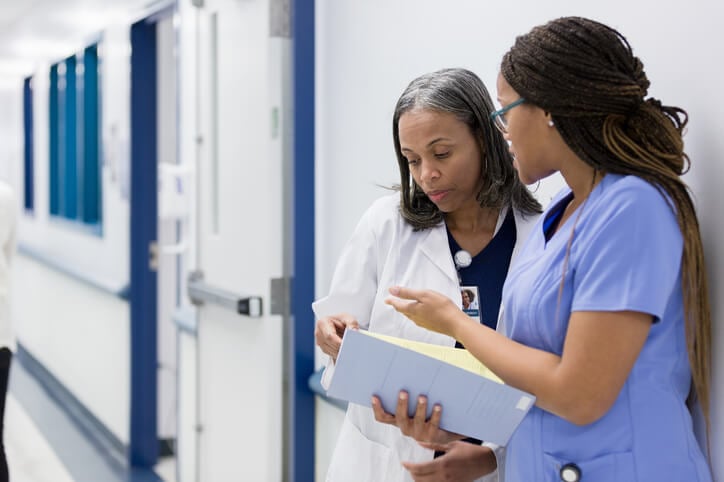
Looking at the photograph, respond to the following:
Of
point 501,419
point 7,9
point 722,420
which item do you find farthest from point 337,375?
point 7,9

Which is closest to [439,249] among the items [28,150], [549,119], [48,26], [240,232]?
[549,119]

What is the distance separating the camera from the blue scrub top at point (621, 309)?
3.49 ft

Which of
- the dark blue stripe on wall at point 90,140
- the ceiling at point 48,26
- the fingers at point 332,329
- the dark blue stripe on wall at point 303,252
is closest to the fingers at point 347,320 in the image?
the fingers at point 332,329

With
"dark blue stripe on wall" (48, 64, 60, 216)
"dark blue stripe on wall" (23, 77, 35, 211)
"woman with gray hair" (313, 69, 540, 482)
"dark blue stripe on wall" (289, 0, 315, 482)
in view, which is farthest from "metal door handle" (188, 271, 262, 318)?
"dark blue stripe on wall" (23, 77, 35, 211)

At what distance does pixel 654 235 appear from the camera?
3.50 ft

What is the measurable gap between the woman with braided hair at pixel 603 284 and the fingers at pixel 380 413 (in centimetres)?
18

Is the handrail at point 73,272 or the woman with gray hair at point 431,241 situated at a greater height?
the woman with gray hair at point 431,241

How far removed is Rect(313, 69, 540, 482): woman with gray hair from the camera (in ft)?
4.94

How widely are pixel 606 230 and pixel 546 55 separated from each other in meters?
0.25

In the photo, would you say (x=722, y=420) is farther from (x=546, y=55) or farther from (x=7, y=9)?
(x=7, y=9)

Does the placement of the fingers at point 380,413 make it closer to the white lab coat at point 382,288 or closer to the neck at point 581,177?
the white lab coat at point 382,288

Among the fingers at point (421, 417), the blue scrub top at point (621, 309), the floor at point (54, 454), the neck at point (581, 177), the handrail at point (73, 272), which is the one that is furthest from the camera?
the handrail at point (73, 272)

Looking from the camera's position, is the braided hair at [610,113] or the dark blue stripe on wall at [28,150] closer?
the braided hair at [610,113]

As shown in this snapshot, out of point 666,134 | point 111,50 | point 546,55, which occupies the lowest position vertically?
point 666,134
